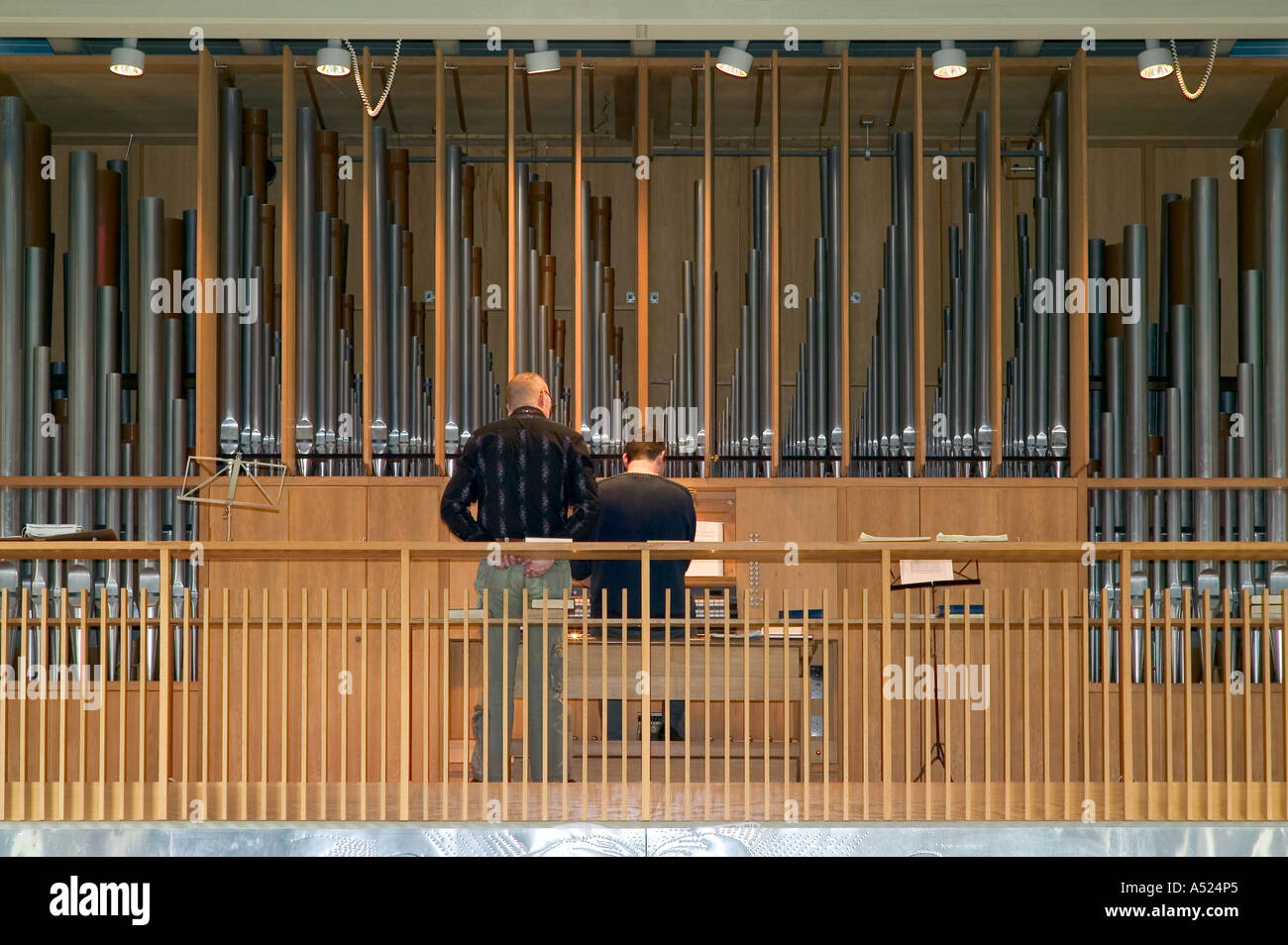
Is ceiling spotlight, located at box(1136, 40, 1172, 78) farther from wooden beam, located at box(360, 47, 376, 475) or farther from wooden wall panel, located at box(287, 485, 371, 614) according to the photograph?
wooden wall panel, located at box(287, 485, 371, 614)

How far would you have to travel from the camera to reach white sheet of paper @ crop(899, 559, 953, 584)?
6.86m

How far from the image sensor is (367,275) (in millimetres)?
9430

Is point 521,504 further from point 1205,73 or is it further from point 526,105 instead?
point 1205,73

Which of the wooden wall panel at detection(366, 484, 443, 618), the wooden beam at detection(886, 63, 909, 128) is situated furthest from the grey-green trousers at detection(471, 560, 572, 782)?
the wooden beam at detection(886, 63, 909, 128)

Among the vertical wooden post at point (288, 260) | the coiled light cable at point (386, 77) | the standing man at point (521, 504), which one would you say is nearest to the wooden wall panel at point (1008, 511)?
the standing man at point (521, 504)

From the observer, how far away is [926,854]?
566 cm

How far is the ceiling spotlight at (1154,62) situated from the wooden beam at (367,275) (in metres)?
4.31

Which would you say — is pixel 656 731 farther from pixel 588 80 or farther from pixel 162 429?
pixel 588 80

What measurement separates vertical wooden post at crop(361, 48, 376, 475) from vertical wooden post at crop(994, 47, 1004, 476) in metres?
3.19

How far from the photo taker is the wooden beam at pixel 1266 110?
9.66 metres

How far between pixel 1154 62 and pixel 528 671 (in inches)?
199

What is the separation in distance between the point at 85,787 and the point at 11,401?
3947mm

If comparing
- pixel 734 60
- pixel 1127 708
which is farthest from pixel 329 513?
pixel 1127 708
